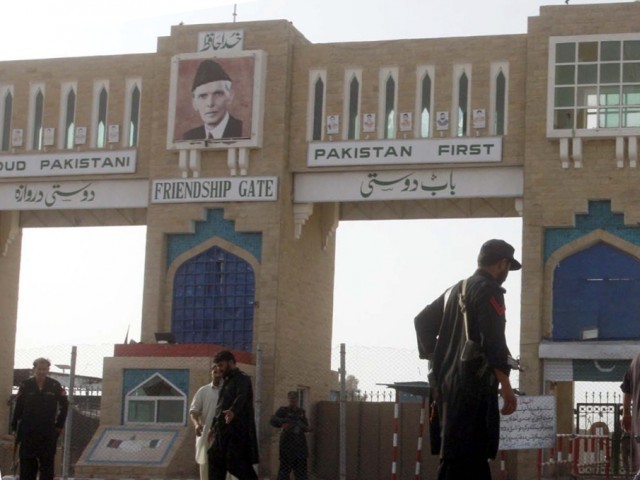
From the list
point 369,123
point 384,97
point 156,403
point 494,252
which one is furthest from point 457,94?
point 494,252

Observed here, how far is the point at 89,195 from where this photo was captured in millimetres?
32312

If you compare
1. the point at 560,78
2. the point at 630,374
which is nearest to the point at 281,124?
the point at 560,78

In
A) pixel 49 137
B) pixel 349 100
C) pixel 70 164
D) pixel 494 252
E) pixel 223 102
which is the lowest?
pixel 494 252

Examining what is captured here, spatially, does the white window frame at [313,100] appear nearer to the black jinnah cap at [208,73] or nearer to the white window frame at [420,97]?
the black jinnah cap at [208,73]

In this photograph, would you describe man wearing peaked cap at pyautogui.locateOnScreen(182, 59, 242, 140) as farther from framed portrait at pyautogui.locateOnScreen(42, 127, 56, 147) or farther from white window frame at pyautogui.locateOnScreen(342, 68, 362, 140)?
framed portrait at pyautogui.locateOnScreen(42, 127, 56, 147)

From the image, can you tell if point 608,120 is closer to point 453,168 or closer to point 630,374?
point 453,168

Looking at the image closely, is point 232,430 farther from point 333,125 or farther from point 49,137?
point 49,137

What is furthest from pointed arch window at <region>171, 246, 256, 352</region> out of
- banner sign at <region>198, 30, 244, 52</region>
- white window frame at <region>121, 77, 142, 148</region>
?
banner sign at <region>198, 30, 244, 52</region>

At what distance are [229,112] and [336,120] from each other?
91.7 inches

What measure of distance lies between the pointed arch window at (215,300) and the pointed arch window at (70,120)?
4118mm

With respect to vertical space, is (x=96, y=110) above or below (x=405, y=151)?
above

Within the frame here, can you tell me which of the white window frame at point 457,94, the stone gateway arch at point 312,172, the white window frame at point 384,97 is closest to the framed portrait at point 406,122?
the stone gateway arch at point 312,172

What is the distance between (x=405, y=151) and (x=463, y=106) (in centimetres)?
154

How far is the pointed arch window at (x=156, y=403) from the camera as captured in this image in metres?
28.5
